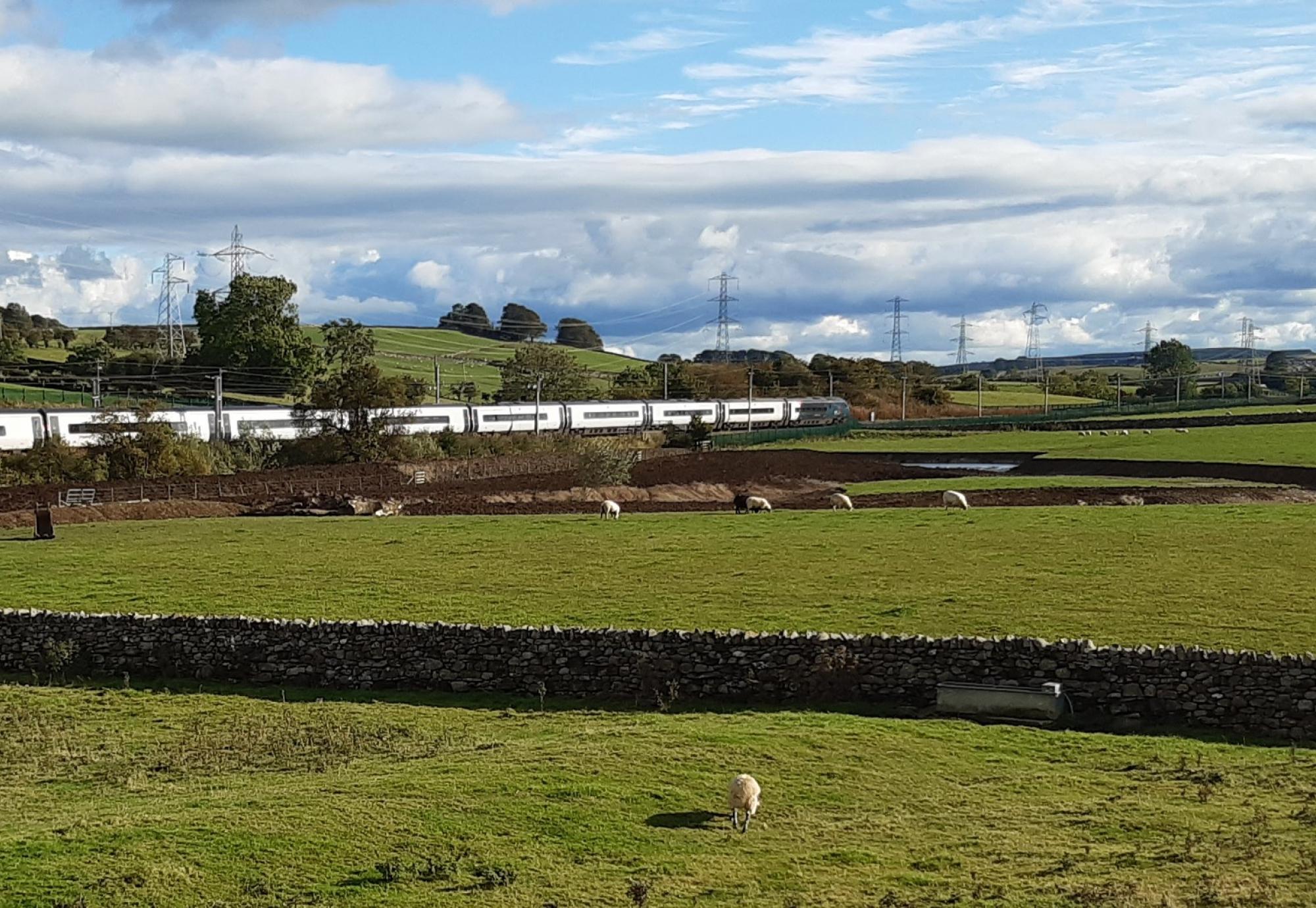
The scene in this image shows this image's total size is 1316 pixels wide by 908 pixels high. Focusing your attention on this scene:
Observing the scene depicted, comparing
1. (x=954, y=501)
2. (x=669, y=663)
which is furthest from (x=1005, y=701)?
(x=954, y=501)

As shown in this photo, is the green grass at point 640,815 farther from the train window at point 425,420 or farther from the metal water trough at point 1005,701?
the train window at point 425,420

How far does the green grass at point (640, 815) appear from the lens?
14.1m

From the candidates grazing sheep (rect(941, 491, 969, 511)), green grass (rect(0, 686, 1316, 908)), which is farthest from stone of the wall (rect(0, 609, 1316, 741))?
grazing sheep (rect(941, 491, 969, 511))

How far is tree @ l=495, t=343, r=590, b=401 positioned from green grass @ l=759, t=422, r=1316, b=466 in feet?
168

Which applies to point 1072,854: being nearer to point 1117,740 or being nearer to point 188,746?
point 1117,740

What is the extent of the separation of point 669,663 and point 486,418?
263 feet

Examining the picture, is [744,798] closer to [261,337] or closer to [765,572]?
[765,572]

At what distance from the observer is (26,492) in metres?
54.1

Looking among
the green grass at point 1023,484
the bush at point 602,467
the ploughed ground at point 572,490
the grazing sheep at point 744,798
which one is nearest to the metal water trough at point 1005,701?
the grazing sheep at point 744,798

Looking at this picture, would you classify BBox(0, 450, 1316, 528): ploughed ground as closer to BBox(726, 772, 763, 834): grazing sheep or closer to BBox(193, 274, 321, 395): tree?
BBox(726, 772, 763, 834): grazing sheep

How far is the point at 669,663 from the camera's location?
23.7 m

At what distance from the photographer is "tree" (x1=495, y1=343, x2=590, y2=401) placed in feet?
474

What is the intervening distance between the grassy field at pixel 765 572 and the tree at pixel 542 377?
338ft

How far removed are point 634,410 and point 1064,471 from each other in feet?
177
